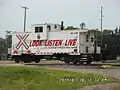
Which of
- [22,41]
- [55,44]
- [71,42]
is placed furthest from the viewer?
[22,41]

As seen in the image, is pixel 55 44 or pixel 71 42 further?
pixel 55 44

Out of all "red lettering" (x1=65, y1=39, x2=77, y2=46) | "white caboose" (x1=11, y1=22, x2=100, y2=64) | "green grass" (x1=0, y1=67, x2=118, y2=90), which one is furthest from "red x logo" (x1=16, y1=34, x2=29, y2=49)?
"green grass" (x1=0, y1=67, x2=118, y2=90)

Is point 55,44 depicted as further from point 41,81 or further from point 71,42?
point 41,81

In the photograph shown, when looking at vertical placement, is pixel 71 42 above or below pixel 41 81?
above

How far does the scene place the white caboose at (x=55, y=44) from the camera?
39250 millimetres

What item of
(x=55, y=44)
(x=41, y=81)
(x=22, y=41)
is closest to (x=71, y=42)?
(x=55, y=44)

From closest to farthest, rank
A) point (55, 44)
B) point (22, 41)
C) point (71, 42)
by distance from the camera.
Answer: point (71, 42)
point (55, 44)
point (22, 41)

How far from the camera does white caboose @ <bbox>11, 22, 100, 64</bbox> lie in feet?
129

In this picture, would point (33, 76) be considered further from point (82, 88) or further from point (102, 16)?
point (102, 16)

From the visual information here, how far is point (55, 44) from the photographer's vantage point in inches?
1602

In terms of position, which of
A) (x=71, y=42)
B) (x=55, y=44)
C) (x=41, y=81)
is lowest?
(x=41, y=81)

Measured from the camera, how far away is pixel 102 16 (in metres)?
88.3

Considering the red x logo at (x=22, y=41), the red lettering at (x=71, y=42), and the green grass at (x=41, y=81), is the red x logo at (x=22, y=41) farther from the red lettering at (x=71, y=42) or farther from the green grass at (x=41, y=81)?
→ the green grass at (x=41, y=81)

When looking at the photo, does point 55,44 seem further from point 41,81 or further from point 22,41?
point 41,81
